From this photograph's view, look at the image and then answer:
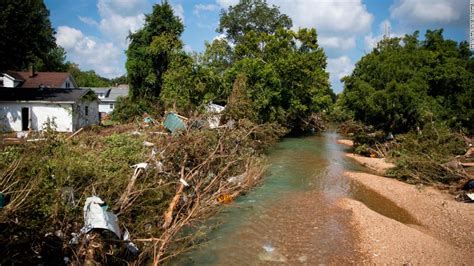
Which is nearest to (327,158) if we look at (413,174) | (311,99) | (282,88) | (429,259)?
(413,174)

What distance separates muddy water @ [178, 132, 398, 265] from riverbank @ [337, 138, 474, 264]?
508 millimetres

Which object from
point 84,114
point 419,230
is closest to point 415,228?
point 419,230

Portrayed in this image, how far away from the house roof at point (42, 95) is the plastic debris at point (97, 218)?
22.8 meters

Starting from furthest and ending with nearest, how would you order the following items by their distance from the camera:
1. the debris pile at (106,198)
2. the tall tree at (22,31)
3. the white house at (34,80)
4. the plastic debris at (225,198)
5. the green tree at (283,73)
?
the white house at (34,80) → the green tree at (283,73) → the tall tree at (22,31) → the plastic debris at (225,198) → the debris pile at (106,198)

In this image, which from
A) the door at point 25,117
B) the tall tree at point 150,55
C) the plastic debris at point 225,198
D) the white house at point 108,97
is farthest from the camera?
the white house at point 108,97

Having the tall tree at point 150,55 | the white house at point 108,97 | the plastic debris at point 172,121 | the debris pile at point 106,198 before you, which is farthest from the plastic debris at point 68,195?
the white house at point 108,97

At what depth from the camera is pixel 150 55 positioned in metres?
33.0

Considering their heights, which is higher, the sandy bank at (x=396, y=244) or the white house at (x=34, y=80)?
the white house at (x=34, y=80)

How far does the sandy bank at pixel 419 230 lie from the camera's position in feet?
32.0

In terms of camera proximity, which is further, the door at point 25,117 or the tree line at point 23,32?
the door at point 25,117

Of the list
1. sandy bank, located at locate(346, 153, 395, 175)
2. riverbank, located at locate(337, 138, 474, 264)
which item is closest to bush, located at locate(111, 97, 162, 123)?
sandy bank, located at locate(346, 153, 395, 175)

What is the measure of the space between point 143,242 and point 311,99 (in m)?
33.4

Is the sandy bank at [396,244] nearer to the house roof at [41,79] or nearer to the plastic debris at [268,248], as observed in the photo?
the plastic debris at [268,248]

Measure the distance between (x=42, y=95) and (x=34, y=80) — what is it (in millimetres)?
18730
